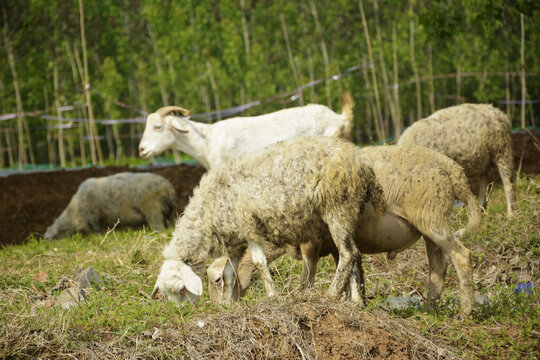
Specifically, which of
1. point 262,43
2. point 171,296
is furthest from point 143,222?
point 262,43

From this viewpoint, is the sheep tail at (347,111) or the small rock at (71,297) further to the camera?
the sheep tail at (347,111)

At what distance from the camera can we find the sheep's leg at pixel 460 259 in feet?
17.2

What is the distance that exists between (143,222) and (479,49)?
15.4 metres

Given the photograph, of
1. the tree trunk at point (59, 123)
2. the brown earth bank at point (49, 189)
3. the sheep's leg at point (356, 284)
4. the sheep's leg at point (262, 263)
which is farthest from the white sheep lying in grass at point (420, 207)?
the tree trunk at point (59, 123)

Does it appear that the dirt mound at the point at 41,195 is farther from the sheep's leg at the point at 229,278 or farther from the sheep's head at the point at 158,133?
the sheep's leg at the point at 229,278

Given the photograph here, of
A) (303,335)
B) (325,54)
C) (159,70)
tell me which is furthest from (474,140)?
(159,70)

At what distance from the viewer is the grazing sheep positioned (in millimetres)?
5098

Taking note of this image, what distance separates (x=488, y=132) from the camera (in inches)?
342

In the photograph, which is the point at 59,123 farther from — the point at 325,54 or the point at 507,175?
the point at 507,175

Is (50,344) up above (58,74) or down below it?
below

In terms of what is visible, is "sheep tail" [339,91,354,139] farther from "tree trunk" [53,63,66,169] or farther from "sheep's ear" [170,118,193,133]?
"tree trunk" [53,63,66,169]

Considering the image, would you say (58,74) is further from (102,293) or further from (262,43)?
(102,293)

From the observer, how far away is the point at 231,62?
25203 millimetres

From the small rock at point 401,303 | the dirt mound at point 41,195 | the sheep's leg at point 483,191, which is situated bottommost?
the dirt mound at point 41,195
